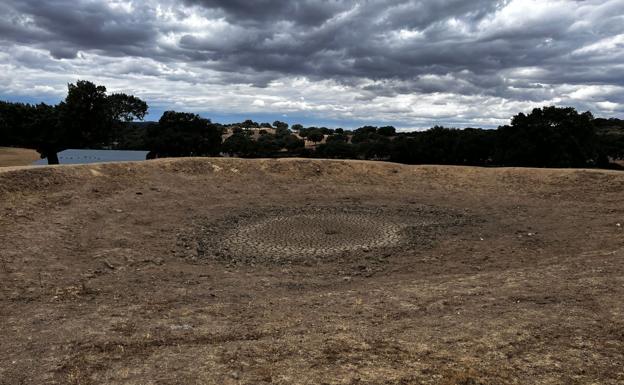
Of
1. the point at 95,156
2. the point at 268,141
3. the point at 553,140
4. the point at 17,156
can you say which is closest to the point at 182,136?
the point at 95,156

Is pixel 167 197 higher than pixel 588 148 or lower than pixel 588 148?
lower

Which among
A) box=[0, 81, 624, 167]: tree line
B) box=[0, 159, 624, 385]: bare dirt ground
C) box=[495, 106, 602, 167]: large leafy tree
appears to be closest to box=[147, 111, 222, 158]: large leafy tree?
box=[0, 81, 624, 167]: tree line

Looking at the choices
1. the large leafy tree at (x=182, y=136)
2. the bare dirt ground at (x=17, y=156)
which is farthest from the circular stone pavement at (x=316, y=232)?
the bare dirt ground at (x=17, y=156)

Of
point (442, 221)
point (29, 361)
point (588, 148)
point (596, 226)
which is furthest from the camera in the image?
point (588, 148)

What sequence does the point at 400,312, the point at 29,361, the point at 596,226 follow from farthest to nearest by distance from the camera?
the point at 596,226, the point at 400,312, the point at 29,361

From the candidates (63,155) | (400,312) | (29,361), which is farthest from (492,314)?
(63,155)

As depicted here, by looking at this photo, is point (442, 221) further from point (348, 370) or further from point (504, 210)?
point (348, 370)

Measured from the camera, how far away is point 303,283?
30.7ft

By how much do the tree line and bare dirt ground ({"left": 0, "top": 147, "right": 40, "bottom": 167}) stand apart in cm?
129

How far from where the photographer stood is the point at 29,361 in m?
5.54

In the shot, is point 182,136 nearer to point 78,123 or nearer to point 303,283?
point 78,123

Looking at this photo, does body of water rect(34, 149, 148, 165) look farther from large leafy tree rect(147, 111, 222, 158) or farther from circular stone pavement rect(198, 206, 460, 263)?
circular stone pavement rect(198, 206, 460, 263)

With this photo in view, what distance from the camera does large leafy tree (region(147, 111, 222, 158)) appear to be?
42.2 metres

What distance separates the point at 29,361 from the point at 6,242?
6.83 m
